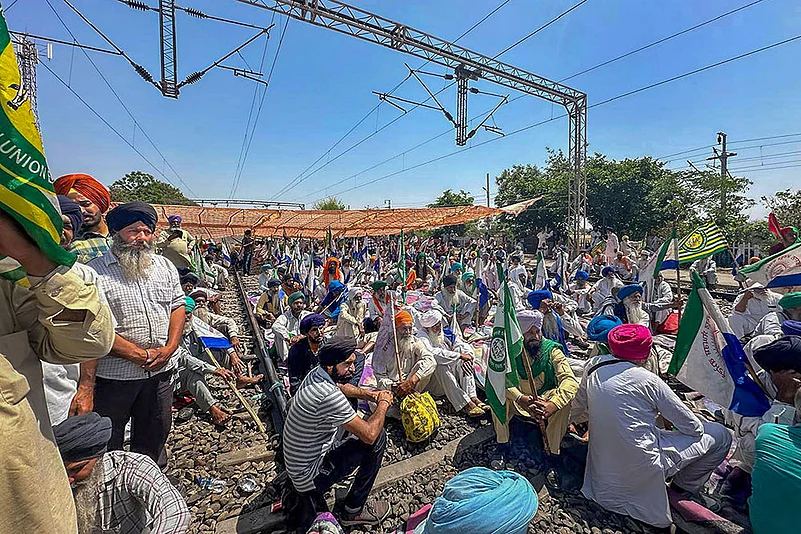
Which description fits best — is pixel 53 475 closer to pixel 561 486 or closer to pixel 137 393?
pixel 137 393

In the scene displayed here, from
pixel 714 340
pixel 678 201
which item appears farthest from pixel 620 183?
pixel 714 340

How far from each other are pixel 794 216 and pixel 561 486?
2951cm

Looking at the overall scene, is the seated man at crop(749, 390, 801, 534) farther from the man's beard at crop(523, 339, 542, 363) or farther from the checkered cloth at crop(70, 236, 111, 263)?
the checkered cloth at crop(70, 236, 111, 263)

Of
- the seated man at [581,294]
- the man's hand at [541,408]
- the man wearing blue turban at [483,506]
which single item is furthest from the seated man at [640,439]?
the seated man at [581,294]

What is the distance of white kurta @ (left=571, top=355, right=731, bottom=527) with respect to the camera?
10.1 ft

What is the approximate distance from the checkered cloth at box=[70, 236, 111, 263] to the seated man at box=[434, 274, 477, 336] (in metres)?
6.63

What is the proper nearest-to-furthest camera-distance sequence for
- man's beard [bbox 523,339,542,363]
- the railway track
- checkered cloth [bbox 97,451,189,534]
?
1. checkered cloth [bbox 97,451,189,534]
2. the railway track
3. man's beard [bbox 523,339,542,363]

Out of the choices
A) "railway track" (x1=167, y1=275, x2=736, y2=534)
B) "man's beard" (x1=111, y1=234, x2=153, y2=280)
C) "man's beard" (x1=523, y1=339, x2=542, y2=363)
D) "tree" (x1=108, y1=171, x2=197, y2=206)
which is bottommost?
"railway track" (x1=167, y1=275, x2=736, y2=534)

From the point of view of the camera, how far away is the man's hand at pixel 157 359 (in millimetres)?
2691

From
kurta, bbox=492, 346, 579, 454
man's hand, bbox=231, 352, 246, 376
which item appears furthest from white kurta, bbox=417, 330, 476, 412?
man's hand, bbox=231, 352, 246, 376

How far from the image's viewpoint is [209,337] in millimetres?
5973

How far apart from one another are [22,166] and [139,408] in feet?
8.87

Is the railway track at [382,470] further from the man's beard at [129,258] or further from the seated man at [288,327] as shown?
the man's beard at [129,258]

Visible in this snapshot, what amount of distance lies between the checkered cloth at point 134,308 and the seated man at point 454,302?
20.7ft
